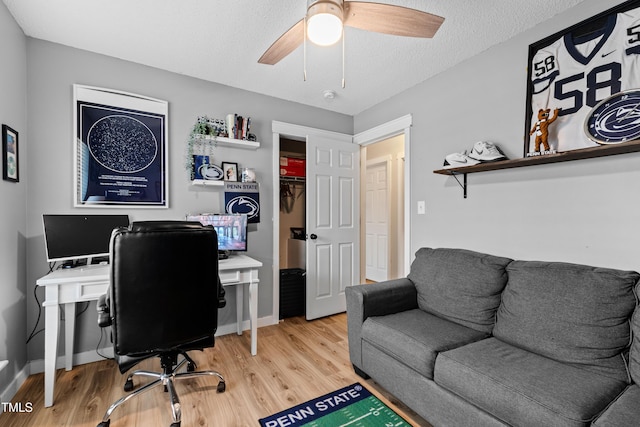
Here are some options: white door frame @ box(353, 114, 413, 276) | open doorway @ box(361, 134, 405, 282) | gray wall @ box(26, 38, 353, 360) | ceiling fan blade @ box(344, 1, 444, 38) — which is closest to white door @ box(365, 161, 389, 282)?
open doorway @ box(361, 134, 405, 282)

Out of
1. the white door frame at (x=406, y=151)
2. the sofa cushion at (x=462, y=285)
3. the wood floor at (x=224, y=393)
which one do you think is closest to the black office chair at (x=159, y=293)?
the wood floor at (x=224, y=393)

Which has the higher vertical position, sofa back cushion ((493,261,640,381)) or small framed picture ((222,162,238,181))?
small framed picture ((222,162,238,181))

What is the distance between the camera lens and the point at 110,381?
2.12 meters

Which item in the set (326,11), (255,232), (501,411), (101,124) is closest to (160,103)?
(101,124)

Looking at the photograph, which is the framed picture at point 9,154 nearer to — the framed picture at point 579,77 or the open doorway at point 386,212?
the framed picture at point 579,77

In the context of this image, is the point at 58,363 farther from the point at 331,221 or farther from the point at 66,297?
the point at 331,221

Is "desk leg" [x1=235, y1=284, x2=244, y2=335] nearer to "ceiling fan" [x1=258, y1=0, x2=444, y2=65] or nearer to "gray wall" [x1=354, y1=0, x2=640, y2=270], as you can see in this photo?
"gray wall" [x1=354, y1=0, x2=640, y2=270]

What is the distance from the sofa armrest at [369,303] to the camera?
2.12 m

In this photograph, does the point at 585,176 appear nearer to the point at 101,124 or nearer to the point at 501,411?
the point at 501,411

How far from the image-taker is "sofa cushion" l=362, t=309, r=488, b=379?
5.43ft

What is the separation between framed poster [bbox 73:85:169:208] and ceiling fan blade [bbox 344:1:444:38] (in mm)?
1956

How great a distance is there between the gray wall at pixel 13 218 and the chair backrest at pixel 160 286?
0.93 m

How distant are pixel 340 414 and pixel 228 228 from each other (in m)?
1.75

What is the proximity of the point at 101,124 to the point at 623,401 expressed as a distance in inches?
139
